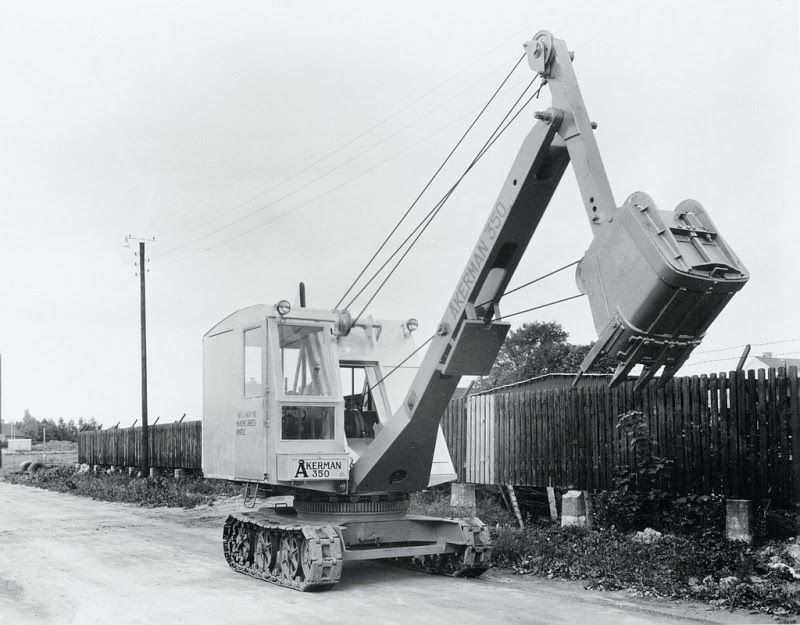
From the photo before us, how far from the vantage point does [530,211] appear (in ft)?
28.9

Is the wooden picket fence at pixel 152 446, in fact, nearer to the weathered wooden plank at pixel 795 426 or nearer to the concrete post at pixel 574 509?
the concrete post at pixel 574 509

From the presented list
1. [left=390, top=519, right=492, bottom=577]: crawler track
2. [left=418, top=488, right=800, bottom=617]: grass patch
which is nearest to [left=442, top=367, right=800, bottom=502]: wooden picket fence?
[left=418, top=488, right=800, bottom=617]: grass patch

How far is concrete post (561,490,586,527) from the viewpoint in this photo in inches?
529

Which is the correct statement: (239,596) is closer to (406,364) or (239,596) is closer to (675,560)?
(406,364)

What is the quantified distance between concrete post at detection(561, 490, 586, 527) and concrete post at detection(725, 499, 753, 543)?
2.73m

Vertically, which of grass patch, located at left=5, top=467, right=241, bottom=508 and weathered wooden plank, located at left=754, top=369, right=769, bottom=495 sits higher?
weathered wooden plank, located at left=754, top=369, right=769, bottom=495

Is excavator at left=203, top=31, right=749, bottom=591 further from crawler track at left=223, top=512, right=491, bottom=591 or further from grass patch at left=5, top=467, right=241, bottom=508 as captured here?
grass patch at left=5, top=467, right=241, bottom=508

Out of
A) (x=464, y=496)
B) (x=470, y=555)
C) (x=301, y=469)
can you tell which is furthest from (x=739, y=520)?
(x=464, y=496)

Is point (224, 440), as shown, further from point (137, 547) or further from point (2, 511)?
point (2, 511)

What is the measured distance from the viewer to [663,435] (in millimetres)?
12281

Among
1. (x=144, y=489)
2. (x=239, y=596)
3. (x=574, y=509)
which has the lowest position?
(x=144, y=489)

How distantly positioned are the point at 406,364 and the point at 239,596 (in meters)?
3.72

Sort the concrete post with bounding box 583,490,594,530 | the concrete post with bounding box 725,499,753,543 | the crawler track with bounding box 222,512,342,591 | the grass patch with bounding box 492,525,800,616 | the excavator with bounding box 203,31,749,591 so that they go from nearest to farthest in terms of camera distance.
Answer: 1. the excavator with bounding box 203,31,749,591
2. the grass patch with bounding box 492,525,800,616
3. the crawler track with bounding box 222,512,342,591
4. the concrete post with bounding box 725,499,753,543
5. the concrete post with bounding box 583,490,594,530

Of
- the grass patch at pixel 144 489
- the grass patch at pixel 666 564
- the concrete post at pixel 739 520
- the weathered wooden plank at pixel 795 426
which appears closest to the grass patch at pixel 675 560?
the grass patch at pixel 666 564
